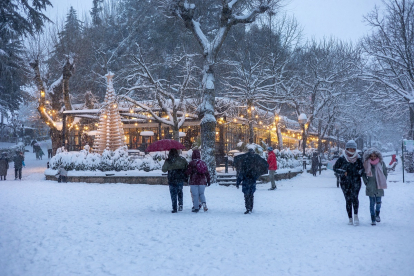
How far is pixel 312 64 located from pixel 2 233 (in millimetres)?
33311

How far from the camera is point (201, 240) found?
6.76 meters

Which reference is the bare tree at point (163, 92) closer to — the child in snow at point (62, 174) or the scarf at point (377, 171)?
the child in snow at point (62, 174)

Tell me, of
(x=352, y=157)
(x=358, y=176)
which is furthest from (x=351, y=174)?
(x=352, y=157)

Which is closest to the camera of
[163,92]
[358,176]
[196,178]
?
[358,176]

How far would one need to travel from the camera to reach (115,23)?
48594mm

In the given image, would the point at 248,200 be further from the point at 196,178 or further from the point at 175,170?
the point at 175,170

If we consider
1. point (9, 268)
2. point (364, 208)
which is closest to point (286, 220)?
point (364, 208)

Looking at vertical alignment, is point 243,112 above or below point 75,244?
above

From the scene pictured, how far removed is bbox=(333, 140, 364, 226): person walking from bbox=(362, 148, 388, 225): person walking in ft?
Result: 0.63

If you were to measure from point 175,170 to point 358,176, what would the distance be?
475cm

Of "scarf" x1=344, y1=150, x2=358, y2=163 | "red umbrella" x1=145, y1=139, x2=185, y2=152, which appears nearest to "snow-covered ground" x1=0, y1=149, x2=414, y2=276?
"scarf" x1=344, y1=150, x2=358, y2=163

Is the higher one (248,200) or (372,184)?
(372,184)

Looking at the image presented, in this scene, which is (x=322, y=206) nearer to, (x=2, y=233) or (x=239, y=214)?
(x=239, y=214)

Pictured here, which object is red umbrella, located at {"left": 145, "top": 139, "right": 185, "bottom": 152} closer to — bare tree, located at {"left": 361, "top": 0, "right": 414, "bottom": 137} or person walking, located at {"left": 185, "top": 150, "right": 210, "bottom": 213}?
person walking, located at {"left": 185, "top": 150, "right": 210, "bottom": 213}
